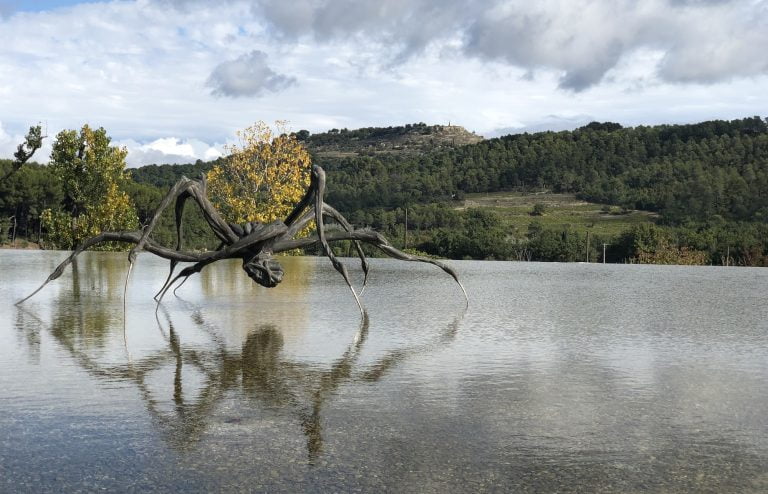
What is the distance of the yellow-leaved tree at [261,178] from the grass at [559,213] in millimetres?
32061

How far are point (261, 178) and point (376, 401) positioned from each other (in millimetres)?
29879

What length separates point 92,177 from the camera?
3916cm

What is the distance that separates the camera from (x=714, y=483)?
3.38 m

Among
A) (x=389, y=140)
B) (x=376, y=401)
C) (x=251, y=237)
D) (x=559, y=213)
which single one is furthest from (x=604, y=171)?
(x=376, y=401)

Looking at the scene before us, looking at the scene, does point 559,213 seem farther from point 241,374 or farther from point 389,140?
point 389,140

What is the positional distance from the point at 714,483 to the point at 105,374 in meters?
4.15

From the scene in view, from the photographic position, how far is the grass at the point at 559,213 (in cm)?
6781

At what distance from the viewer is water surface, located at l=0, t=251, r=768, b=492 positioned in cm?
347

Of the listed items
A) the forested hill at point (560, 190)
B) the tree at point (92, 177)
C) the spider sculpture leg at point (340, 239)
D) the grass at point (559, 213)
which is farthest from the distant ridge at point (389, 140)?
the spider sculpture leg at point (340, 239)

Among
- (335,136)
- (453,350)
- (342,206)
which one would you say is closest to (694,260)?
(453,350)

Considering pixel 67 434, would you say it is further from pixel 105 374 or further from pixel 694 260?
pixel 694 260

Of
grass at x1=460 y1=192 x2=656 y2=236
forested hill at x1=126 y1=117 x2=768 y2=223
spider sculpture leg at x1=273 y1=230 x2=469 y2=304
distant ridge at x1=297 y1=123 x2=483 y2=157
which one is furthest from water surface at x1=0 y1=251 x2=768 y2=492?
distant ridge at x1=297 y1=123 x2=483 y2=157

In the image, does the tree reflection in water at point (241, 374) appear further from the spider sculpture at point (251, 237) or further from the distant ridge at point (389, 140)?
the distant ridge at point (389, 140)

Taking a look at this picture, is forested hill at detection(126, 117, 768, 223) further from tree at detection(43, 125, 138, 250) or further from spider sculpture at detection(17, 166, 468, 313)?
spider sculpture at detection(17, 166, 468, 313)
